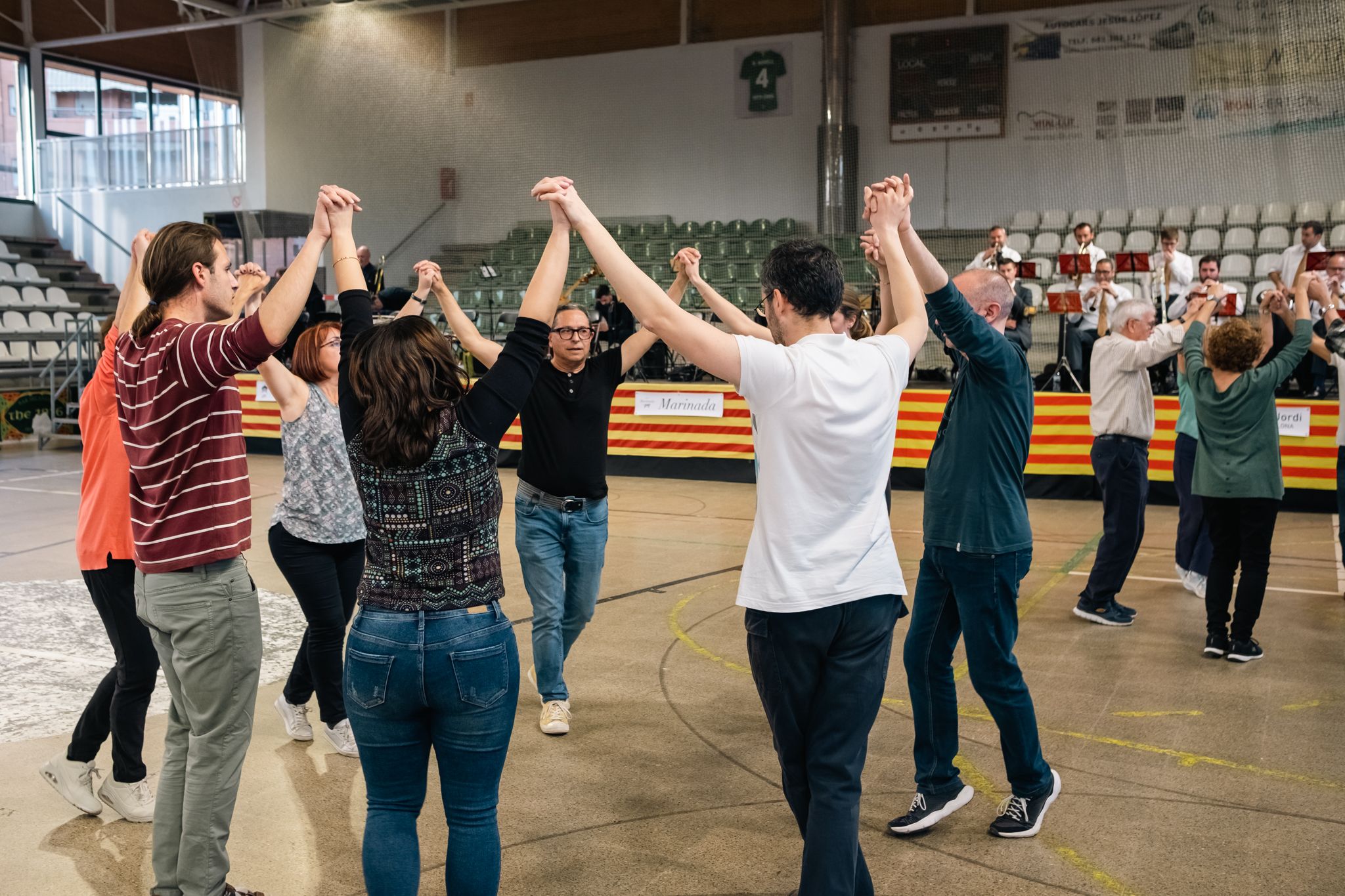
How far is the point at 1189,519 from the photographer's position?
705 centimetres

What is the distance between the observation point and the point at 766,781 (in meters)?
4.07

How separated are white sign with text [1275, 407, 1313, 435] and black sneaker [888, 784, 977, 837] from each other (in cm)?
776

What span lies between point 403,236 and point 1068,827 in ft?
59.1

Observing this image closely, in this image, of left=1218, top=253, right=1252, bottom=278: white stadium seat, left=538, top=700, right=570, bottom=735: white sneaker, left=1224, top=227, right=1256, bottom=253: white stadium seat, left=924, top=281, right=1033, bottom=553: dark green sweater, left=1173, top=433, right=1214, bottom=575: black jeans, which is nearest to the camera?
left=924, top=281, right=1033, bottom=553: dark green sweater

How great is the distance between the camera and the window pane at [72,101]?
72.2 ft

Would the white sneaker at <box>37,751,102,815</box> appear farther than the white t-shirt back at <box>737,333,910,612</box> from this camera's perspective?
Yes

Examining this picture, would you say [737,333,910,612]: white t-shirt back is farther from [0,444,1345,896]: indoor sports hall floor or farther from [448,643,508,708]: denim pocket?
[0,444,1345,896]: indoor sports hall floor

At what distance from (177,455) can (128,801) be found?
158cm

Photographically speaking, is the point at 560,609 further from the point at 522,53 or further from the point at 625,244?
the point at 522,53

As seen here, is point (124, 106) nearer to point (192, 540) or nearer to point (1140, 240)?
point (1140, 240)

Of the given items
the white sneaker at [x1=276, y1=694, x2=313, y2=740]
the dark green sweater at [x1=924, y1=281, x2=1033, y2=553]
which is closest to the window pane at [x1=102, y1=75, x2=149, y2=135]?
the white sneaker at [x1=276, y1=694, x2=313, y2=740]

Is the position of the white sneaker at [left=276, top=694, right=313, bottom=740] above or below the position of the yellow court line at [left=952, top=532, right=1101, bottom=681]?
above

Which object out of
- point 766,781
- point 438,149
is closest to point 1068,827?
point 766,781

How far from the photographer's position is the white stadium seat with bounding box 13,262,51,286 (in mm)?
19438
